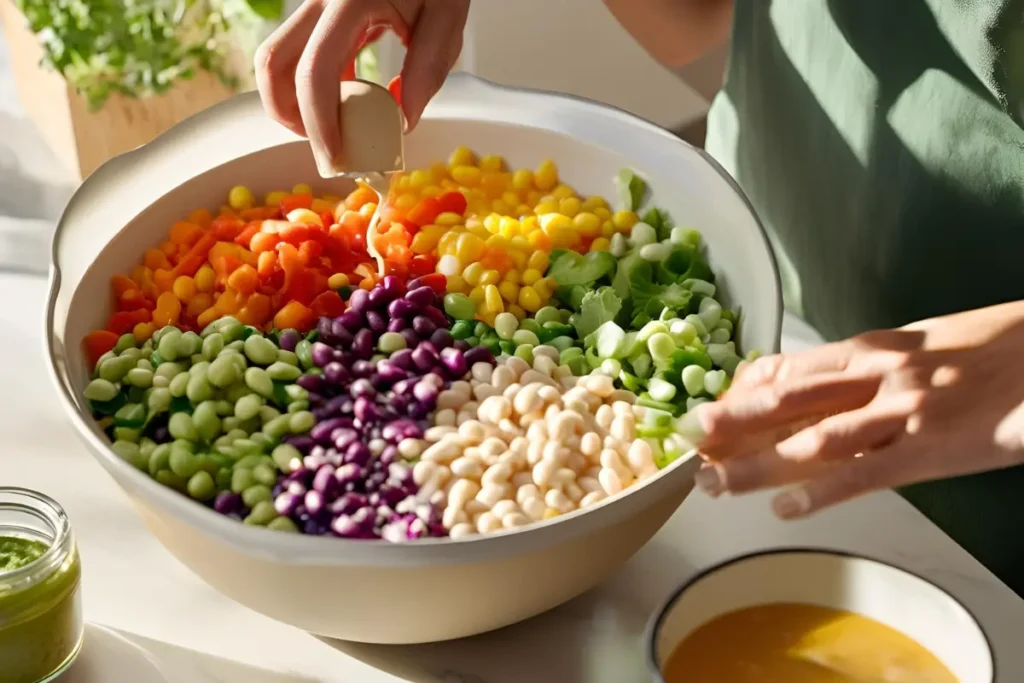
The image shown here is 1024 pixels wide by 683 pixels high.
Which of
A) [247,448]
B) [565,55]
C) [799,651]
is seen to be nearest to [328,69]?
[247,448]

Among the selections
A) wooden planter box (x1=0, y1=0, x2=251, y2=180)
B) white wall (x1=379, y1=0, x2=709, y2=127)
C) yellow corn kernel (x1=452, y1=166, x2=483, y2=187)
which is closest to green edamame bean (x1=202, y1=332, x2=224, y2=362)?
yellow corn kernel (x1=452, y1=166, x2=483, y2=187)

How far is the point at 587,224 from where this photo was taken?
41.7 inches

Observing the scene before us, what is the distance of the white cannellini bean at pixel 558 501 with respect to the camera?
2.51 ft

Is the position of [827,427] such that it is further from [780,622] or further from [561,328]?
[561,328]

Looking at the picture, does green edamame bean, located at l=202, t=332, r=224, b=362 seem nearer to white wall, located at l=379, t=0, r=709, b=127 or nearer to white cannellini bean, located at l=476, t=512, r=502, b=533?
white cannellini bean, located at l=476, t=512, r=502, b=533

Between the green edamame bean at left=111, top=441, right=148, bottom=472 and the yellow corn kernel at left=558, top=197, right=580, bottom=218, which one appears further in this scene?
the yellow corn kernel at left=558, top=197, right=580, bottom=218

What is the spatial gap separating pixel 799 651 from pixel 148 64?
1.76m

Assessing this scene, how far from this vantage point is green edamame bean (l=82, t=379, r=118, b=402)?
0.86 metres

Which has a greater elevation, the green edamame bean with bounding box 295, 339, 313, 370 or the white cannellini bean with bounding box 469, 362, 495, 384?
the green edamame bean with bounding box 295, 339, 313, 370

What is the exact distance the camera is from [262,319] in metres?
0.98

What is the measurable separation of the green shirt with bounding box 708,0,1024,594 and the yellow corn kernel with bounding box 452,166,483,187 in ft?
1.05

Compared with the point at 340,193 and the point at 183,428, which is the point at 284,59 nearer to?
the point at 340,193

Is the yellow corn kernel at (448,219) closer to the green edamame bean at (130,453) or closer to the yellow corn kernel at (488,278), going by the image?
the yellow corn kernel at (488,278)

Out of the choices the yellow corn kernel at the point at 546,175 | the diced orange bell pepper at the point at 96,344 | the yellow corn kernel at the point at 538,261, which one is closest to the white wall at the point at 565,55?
the yellow corn kernel at the point at 546,175
